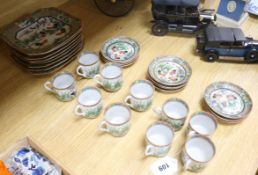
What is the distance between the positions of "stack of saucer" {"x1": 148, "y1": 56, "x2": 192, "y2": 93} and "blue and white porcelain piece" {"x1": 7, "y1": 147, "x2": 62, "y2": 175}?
332 millimetres

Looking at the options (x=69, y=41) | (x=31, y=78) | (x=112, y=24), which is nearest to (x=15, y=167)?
(x=31, y=78)

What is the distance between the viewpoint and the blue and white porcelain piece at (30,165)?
2.02 ft

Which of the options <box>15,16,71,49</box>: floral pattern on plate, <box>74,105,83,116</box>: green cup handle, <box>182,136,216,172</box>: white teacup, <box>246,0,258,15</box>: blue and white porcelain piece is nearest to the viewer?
<box>182,136,216,172</box>: white teacup

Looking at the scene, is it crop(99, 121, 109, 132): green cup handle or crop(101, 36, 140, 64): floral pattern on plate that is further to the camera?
crop(101, 36, 140, 64): floral pattern on plate

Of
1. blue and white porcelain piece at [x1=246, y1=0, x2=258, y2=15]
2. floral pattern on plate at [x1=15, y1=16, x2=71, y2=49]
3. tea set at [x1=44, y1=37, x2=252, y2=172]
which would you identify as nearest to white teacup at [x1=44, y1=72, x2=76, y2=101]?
tea set at [x1=44, y1=37, x2=252, y2=172]

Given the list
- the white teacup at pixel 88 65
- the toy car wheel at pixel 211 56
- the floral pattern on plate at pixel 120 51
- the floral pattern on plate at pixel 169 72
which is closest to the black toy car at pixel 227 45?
the toy car wheel at pixel 211 56

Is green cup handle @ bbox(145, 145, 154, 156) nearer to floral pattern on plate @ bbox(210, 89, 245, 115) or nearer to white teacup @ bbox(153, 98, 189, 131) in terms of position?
white teacup @ bbox(153, 98, 189, 131)

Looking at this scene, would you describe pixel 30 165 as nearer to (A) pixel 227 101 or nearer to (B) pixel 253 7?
(A) pixel 227 101

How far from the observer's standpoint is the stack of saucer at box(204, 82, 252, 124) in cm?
68

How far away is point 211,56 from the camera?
822 mm

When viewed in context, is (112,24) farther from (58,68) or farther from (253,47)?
(253,47)

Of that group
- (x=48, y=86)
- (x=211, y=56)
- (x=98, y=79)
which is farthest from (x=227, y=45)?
(x=48, y=86)

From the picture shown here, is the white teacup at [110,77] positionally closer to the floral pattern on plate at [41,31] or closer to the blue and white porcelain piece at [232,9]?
the floral pattern on plate at [41,31]

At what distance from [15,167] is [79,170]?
0.15m
